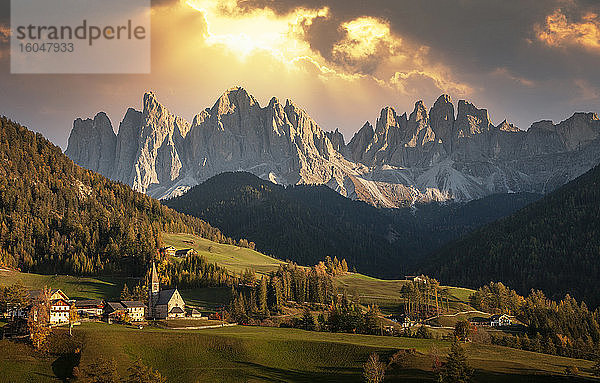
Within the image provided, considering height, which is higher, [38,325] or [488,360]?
[38,325]

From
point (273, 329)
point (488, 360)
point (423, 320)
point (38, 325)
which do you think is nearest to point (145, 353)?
point (38, 325)

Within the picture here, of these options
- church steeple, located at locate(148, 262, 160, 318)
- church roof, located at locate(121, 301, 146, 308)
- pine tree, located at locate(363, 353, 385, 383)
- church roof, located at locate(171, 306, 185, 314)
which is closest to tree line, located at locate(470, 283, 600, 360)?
pine tree, located at locate(363, 353, 385, 383)

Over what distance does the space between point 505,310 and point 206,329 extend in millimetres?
120299

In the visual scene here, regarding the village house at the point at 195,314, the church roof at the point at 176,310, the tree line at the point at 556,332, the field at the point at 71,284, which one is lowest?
the tree line at the point at 556,332

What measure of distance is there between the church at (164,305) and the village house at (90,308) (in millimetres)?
11674

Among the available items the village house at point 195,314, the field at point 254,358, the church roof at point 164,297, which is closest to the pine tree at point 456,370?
the field at point 254,358

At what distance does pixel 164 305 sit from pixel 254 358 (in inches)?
1922

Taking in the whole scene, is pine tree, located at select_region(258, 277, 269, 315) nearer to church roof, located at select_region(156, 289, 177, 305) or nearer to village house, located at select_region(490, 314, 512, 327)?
church roof, located at select_region(156, 289, 177, 305)

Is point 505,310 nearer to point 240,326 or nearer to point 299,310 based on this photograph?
point 299,310

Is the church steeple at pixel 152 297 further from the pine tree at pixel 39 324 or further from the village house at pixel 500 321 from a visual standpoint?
the village house at pixel 500 321

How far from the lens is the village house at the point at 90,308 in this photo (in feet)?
431

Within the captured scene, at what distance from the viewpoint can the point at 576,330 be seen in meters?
173

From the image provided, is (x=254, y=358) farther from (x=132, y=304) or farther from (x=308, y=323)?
(x=132, y=304)

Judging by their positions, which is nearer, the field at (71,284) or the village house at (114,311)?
the village house at (114,311)
